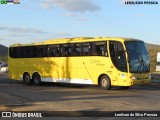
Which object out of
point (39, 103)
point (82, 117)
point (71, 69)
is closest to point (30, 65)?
point (71, 69)

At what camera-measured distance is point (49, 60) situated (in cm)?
3102

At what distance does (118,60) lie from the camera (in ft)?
83.7

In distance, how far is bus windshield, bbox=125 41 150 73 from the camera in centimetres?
2527

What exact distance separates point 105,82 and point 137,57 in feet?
8.15

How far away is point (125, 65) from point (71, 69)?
4.87 meters

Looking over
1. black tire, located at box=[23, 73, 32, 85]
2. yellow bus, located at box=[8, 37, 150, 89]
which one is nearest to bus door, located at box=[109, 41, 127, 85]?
yellow bus, located at box=[8, 37, 150, 89]

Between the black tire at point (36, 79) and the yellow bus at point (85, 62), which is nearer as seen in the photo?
the yellow bus at point (85, 62)

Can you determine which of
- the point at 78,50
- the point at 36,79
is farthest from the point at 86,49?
→ the point at 36,79

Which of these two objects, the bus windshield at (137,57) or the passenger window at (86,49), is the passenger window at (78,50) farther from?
the bus windshield at (137,57)

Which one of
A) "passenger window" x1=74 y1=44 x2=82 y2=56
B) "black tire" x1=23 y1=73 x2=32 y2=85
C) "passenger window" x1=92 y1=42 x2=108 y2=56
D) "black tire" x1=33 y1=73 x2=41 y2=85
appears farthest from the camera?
"black tire" x1=23 y1=73 x2=32 y2=85

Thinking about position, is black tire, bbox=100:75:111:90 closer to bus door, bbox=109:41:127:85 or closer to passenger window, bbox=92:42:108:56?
bus door, bbox=109:41:127:85

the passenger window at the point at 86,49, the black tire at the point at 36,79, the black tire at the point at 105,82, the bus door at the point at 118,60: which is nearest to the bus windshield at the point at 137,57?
the bus door at the point at 118,60

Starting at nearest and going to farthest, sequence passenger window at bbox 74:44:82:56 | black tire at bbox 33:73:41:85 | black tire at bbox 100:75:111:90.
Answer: black tire at bbox 100:75:111:90 → passenger window at bbox 74:44:82:56 → black tire at bbox 33:73:41:85

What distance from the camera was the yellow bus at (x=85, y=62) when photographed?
25.4m
